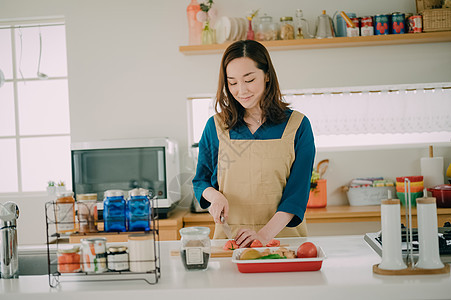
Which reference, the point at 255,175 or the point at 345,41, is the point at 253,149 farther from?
the point at 345,41

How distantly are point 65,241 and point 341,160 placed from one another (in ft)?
7.01

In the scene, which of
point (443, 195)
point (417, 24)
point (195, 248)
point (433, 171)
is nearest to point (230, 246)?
point (195, 248)

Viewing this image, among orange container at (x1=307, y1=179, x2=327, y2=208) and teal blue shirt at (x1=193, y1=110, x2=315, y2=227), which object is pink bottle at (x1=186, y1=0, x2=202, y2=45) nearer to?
orange container at (x1=307, y1=179, x2=327, y2=208)

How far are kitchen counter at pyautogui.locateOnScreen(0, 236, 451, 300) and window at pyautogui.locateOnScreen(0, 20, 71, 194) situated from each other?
2.57 m

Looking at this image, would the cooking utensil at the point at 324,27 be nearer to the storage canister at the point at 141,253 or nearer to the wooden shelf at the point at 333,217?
the wooden shelf at the point at 333,217

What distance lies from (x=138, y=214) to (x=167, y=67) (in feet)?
8.21

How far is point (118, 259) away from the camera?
4.54 feet

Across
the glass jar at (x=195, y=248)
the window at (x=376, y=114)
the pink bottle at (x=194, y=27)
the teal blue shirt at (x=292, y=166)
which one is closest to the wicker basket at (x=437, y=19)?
the window at (x=376, y=114)

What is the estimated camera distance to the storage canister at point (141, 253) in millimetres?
1385

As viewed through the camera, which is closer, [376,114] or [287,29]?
[287,29]

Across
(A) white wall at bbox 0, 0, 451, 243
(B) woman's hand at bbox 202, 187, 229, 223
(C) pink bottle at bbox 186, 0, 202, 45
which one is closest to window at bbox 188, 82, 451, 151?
(A) white wall at bbox 0, 0, 451, 243

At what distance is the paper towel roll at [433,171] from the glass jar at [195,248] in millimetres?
2551

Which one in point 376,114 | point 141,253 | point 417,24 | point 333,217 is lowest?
point 333,217

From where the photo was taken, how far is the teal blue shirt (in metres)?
1.88
